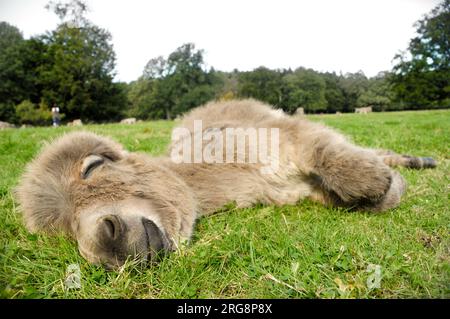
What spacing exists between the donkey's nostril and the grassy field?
19 centimetres

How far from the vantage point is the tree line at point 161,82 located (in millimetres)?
14695

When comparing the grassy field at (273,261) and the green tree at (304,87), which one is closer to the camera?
the grassy field at (273,261)

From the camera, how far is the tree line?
48.2 ft

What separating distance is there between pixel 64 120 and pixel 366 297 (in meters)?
47.1

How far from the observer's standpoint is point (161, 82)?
6300 cm

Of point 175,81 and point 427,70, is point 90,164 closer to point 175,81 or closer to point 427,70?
point 427,70

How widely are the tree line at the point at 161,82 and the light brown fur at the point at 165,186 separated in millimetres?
3176

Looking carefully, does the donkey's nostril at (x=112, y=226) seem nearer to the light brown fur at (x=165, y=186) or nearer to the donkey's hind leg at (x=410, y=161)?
the light brown fur at (x=165, y=186)

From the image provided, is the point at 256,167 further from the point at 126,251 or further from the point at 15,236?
the point at 15,236

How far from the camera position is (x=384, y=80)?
A: 936 inches

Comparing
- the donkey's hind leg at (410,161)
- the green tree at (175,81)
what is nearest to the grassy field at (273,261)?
the donkey's hind leg at (410,161)

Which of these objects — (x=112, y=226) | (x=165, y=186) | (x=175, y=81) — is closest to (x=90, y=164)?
(x=165, y=186)

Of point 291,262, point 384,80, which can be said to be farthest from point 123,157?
point 384,80

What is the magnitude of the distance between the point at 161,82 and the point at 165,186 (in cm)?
6313
